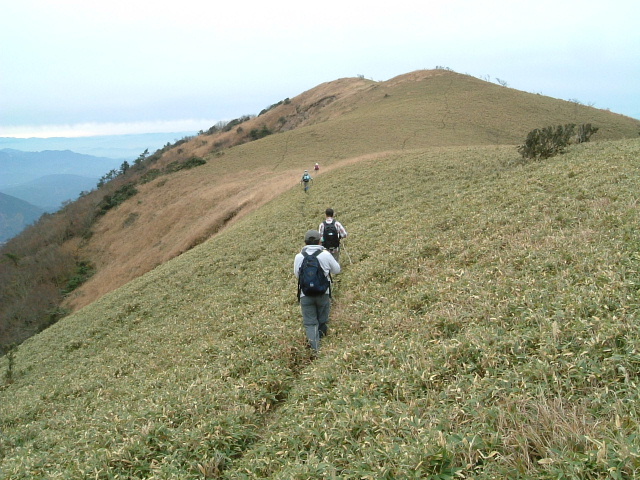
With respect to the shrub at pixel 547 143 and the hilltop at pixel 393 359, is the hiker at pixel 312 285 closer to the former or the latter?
the hilltop at pixel 393 359

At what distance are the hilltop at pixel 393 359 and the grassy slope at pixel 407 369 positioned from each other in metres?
0.03

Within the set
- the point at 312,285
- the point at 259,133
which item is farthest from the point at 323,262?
the point at 259,133

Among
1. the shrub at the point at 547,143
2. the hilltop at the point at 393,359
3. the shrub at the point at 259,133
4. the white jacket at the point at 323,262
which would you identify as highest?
the shrub at the point at 259,133

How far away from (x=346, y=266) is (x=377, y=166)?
18778 millimetres

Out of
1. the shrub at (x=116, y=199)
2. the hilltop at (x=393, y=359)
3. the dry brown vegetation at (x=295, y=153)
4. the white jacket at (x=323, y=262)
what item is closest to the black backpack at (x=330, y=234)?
the hilltop at (x=393, y=359)

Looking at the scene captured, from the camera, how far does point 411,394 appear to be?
5.23 metres

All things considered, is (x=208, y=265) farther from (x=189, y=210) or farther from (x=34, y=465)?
(x=189, y=210)

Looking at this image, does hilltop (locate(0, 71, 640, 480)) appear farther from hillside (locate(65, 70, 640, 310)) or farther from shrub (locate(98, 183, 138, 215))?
shrub (locate(98, 183, 138, 215))

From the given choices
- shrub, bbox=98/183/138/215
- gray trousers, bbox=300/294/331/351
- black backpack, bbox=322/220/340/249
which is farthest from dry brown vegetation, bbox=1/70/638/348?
gray trousers, bbox=300/294/331/351

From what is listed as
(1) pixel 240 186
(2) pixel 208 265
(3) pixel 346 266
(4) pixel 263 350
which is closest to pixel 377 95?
(1) pixel 240 186

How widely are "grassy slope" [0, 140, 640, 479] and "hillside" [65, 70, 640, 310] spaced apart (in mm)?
22240

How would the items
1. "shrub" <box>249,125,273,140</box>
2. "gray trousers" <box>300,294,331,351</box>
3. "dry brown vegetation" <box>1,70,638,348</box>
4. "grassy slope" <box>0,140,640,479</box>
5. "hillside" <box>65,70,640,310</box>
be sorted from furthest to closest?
Result: "shrub" <box>249,125,273,140</box>, "dry brown vegetation" <box>1,70,638,348</box>, "hillside" <box>65,70,640,310</box>, "gray trousers" <box>300,294,331,351</box>, "grassy slope" <box>0,140,640,479</box>

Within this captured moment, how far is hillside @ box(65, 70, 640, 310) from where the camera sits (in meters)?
37.6

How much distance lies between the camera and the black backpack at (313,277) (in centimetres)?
786
